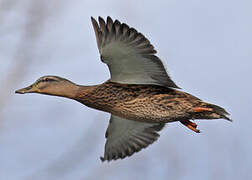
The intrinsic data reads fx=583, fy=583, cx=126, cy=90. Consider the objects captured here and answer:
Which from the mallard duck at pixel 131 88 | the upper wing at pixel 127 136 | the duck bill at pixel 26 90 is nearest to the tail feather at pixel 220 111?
the mallard duck at pixel 131 88

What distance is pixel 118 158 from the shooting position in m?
11.3

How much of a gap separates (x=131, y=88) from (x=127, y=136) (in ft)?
6.32

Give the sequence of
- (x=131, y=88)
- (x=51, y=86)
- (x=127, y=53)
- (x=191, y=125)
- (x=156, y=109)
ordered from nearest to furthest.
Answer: (x=127, y=53), (x=156, y=109), (x=131, y=88), (x=51, y=86), (x=191, y=125)

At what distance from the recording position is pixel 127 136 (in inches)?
451

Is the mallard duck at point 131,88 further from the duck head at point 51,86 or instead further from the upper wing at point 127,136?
the upper wing at point 127,136

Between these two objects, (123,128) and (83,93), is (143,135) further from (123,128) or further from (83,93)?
(83,93)

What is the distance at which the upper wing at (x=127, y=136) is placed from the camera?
36.9 ft

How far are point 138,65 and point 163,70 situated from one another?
1.35 ft

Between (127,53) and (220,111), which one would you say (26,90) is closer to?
(127,53)

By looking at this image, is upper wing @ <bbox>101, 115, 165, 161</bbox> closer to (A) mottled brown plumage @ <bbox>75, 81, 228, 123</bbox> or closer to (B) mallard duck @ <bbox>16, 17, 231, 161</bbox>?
(B) mallard duck @ <bbox>16, 17, 231, 161</bbox>

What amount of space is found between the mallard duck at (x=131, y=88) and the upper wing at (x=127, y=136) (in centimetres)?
114

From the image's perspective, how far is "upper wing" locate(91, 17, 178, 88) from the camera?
9.18m

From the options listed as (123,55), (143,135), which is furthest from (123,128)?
(123,55)

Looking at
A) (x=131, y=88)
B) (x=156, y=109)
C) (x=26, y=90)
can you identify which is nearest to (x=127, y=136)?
(x=131, y=88)
